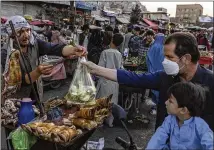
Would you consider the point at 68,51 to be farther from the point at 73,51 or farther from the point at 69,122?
the point at 69,122

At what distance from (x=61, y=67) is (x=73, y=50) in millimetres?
5158

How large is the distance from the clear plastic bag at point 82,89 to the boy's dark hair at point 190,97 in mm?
1037

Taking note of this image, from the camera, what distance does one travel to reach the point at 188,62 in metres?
2.36

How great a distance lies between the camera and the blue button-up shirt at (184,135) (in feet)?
6.64

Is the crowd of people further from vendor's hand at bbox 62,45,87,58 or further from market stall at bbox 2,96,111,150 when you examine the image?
market stall at bbox 2,96,111,150

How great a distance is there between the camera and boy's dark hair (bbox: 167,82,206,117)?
205cm

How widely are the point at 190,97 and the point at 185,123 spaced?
19 cm

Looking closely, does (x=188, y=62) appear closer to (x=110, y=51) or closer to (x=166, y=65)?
(x=166, y=65)

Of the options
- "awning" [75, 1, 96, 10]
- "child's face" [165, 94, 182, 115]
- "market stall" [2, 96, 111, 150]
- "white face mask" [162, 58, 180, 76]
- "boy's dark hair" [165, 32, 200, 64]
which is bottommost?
"market stall" [2, 96, 111, 150]

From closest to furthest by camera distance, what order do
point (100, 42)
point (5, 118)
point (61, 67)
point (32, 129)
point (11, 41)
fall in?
point (32, 129) → point (5, 118) → point (11, 41) → point (61, 67) → point (100, 42)

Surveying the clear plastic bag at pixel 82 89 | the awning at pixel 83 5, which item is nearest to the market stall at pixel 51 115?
the clear plastic bag at pixel 82 89

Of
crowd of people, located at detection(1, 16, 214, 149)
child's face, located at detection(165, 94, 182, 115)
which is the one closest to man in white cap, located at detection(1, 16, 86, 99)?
crowd of people, located at detection(1, 16, 214, 149)

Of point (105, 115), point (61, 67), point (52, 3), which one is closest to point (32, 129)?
point (105, 115)

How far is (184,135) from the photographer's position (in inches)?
81.4
